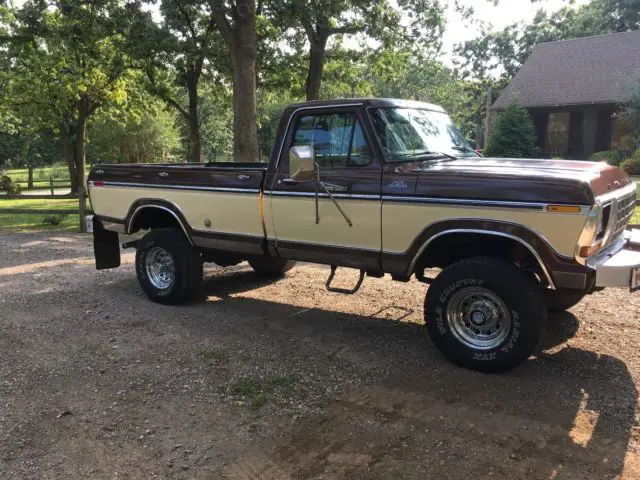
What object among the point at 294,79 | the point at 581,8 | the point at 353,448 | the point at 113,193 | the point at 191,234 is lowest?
the point at 353,448

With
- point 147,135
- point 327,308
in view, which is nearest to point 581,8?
point 147,135

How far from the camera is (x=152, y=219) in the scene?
6.84m

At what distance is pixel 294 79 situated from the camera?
1955 cm

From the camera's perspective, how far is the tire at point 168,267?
6.31 metres

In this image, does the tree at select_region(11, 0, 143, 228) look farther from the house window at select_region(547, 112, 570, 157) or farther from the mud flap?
the house window at select_region(547, 112, 570, 157)

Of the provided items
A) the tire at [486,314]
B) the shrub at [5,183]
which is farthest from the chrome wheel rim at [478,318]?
the shrub at [5,183]

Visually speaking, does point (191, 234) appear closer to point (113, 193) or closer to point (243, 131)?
point (113, 193)

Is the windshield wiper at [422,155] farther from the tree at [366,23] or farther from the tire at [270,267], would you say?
the tree at [366,23]

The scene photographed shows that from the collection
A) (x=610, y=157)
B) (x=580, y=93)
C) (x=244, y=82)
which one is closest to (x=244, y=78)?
(x=244, y=82)

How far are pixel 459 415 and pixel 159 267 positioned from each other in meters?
4.08

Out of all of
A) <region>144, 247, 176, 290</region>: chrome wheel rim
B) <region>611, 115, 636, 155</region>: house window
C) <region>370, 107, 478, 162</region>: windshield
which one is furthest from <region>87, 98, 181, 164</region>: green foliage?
<region>370, 107, 478, 162</region>: windshield

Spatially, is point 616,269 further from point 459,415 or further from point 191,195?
point 191,195

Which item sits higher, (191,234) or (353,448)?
(191,234)

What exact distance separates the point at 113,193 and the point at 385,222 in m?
3.68
